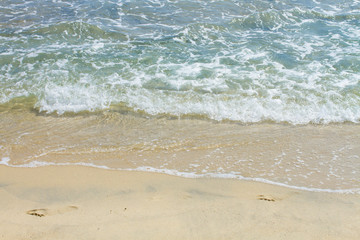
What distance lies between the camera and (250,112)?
6281 mm

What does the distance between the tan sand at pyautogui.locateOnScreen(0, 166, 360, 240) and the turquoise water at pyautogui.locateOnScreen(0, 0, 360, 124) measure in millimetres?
2254

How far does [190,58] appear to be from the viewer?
8734 millimetres

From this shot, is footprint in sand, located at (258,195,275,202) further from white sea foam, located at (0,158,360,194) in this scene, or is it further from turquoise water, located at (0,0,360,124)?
turquoise water, located at (0,0,360,124)

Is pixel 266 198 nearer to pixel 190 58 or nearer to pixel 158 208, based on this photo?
pixel 158 208

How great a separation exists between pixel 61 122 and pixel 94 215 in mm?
3017

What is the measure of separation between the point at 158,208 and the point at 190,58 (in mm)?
5727

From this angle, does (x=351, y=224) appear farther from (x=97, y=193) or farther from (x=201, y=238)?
(x=97, y=193)

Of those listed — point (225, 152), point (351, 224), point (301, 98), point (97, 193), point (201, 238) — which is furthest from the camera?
point (301, 98)

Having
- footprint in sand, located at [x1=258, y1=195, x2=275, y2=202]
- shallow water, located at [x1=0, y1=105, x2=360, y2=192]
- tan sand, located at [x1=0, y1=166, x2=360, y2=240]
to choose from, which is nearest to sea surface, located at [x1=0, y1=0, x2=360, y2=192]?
shallow water, located at [x1=0, y1=105, x2=360, y2=192]

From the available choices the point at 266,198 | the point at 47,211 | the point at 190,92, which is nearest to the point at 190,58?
the point at 190,92

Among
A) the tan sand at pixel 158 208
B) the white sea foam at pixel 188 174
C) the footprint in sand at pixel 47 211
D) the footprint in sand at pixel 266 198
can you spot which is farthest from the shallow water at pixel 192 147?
the footprint in sand at pixel 47 211

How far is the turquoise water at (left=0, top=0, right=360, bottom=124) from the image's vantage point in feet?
21.6

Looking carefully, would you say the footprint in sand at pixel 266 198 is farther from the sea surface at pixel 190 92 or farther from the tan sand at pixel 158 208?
the sea surface at pixel 190 92

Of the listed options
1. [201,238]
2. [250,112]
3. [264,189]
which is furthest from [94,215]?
[250,112]
